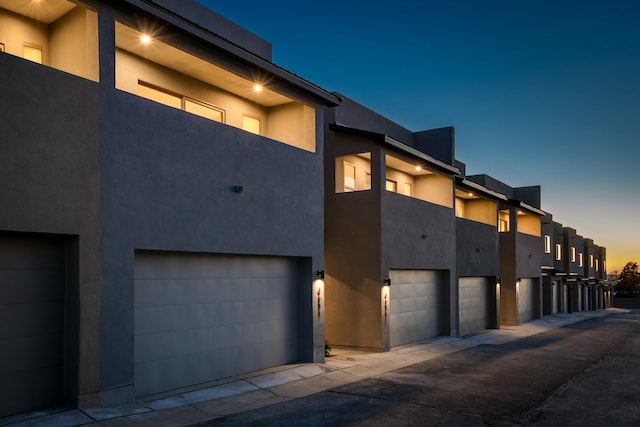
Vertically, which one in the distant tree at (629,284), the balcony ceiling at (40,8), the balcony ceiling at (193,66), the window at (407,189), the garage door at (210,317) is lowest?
the distant tree at (629,284)

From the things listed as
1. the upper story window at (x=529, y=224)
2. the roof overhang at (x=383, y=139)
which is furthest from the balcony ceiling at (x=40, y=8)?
the upper story window at (x=529, y=224)

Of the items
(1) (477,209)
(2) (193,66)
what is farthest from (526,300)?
(2) (193,66)

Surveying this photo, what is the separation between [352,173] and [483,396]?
10.2 meters

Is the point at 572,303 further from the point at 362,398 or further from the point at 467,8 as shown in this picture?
the point at 362,398

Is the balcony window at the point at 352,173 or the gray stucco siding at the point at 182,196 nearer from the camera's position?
the gray stucco siding at the point at 182,196

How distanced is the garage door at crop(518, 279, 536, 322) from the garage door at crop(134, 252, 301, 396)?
21841mm

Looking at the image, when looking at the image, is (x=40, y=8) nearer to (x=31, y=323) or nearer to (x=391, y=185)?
(x=31, y=323)

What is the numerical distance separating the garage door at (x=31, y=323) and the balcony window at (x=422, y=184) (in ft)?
50.2

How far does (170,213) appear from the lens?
1050 centimetres

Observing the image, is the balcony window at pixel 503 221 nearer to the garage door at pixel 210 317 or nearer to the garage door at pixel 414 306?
the garage door at pixel 414 306

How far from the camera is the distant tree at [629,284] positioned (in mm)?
70938

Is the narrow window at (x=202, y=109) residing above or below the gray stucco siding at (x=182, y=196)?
above

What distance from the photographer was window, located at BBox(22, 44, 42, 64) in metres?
9.79

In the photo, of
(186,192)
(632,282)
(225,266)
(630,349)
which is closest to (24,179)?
(186,192)
